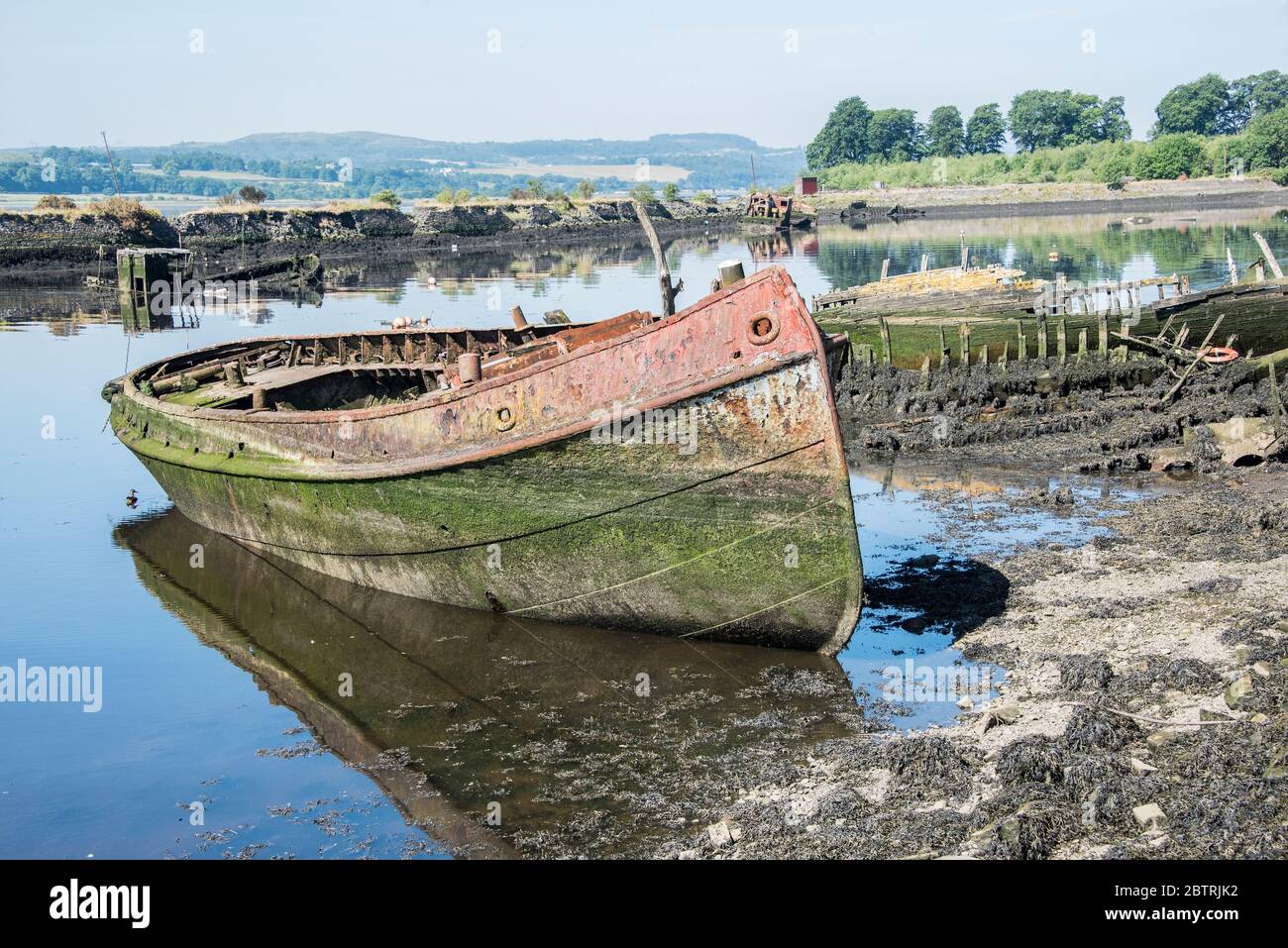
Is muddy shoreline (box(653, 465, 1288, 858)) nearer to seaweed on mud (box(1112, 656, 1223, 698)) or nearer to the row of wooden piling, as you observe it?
seaweed on mud (box(1112, 656, 1223, 698))

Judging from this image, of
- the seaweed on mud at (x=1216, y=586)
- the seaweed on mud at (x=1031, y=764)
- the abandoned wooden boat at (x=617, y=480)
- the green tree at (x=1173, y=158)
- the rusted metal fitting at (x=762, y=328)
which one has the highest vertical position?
the green tree at (x=1173, y=158)

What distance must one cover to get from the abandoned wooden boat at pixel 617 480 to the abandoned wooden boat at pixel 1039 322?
11721 millimetres

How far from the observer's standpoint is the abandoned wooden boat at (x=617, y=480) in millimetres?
10328

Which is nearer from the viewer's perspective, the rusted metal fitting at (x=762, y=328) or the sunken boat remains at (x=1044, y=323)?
the rusted metal fitting at (x=762, y=328)

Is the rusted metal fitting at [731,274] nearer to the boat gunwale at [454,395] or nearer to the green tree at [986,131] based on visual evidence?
the boat gunwale at [454,395]

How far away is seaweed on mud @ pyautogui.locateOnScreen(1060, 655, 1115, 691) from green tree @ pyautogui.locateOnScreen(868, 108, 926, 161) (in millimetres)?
172269

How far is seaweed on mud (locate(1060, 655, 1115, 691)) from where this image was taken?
911 cm

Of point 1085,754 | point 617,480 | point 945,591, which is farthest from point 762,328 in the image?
point 1085,754

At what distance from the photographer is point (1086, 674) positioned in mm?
9250

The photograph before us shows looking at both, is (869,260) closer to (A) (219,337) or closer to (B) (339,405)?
(A) (219,337)

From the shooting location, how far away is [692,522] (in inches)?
428

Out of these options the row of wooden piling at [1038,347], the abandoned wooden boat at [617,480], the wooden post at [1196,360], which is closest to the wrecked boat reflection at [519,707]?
the abandoned wooden boat at [617,480]

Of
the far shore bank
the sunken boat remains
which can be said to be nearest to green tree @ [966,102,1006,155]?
the far shore bank
